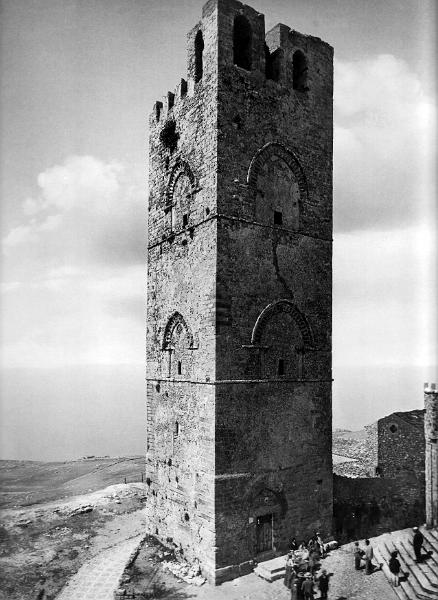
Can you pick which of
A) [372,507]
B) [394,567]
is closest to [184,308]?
[394,567]

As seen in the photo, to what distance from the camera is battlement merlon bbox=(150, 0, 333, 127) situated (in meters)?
13.3

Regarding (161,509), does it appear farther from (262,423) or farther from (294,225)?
(294,225)

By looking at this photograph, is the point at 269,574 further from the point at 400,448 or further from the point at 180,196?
the point at 180,196

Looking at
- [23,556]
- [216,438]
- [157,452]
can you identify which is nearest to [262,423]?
[216,438]

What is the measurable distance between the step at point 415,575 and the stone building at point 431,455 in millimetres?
1407

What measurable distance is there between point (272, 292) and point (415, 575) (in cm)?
822

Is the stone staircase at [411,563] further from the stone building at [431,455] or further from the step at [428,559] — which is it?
the stone building at [431,455]

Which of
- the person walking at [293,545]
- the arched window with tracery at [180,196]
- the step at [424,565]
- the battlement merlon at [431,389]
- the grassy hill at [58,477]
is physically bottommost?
the grassy hill at [58,477]

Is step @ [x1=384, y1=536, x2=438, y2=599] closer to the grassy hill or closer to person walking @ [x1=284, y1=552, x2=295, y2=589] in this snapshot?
person walking @ [x1=284, y1=552, x2=295, y2=589]

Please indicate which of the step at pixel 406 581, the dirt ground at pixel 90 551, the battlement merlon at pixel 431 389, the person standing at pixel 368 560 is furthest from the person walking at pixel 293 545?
the battlement merlon at pixel 431 389

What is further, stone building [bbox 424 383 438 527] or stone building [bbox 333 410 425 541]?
stone building [bbox 333 410 425 541]

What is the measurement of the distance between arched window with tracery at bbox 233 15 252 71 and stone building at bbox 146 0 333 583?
41 mm

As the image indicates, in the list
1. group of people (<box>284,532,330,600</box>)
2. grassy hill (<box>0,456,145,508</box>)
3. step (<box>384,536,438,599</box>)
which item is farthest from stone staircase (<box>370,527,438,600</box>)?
grassy hill (<box>0,456,145,508</box>)

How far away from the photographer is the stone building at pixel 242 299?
41.9 feet
